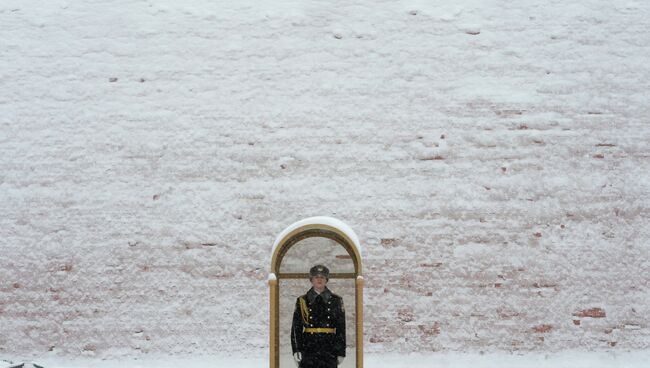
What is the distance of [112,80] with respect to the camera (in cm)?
511

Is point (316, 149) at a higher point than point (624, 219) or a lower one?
higher

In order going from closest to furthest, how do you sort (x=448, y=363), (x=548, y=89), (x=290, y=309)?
(x=290, y=309) → (x=448, y=363) → (x=548, y=89)

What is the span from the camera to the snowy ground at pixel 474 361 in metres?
4.70

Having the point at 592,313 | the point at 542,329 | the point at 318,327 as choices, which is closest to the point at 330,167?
the point at 318,327

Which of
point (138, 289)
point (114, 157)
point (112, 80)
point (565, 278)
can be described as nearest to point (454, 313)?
point (565, 278)

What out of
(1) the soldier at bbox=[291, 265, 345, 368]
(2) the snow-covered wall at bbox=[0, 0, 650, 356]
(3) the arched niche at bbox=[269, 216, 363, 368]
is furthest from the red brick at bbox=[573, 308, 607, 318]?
(1) the soldier at bbox=[291, 265, 345, 368]

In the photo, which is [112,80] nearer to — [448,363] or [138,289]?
[138,289]

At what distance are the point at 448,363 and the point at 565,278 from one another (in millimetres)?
1317

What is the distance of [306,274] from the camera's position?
3973 mm

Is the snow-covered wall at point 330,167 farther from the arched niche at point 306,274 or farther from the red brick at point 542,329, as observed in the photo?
the arched niche at point 306,274

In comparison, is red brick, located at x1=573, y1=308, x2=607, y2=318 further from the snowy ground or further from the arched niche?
the arched niche

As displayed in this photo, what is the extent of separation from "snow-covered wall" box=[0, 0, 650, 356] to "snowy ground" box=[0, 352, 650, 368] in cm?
10

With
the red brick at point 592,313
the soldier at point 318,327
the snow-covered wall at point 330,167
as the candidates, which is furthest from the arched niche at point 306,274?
the red brick at point 592,313

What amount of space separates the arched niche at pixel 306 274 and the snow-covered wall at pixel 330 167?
3.13 ft
